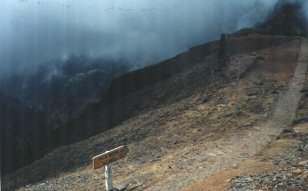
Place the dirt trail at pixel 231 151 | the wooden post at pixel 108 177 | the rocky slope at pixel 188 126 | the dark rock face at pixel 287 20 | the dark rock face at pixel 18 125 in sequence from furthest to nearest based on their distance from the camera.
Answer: the dark rock face at pixel 18 125, the dark rock face at pixel 287 20, the rocky slope at pixel 188 126, the dirt trail at pixel 231 151, the wooden post at pixel 108 177

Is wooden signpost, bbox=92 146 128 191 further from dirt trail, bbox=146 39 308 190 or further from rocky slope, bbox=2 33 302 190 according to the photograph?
rocky slope, bbox=2 33 302 190

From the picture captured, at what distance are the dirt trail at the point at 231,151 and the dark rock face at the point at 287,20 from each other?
141ft

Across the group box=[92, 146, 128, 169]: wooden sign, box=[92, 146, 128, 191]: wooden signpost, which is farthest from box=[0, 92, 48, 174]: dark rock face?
box=[92, 146, 128, 169]: wooden sign

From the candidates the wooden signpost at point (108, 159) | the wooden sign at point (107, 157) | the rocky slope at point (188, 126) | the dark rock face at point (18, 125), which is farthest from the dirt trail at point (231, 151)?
the dark rock face at point (18, 125)

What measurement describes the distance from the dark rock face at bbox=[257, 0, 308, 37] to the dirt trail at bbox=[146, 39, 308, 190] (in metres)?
43.0

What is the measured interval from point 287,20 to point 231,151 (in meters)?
58.2

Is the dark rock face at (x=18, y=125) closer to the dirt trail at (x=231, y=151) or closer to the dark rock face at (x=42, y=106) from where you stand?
the dark rock face at (x=42, y=106)

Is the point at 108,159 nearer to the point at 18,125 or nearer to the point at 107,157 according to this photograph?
the point at 107,157

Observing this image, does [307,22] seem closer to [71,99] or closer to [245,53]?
[245,53]

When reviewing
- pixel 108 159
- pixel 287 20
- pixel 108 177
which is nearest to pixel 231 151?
pixel 108 177

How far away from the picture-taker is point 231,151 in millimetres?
23141

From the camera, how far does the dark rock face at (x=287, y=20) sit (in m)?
73.6

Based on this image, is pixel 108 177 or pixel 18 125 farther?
pixel 18 125

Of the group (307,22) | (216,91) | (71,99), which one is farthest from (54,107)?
(216,91)
